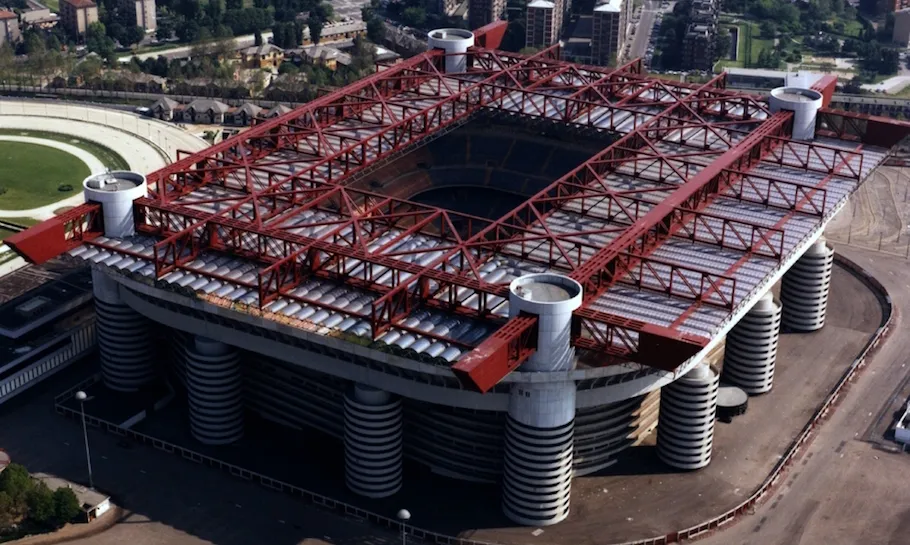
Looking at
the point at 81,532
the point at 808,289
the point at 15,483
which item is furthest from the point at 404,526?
the point at 808,289

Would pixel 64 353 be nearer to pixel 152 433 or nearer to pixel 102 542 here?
pixel 152 433

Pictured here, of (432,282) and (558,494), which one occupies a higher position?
(432,282)

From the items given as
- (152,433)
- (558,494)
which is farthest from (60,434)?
(558,494)

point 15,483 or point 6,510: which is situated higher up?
point 15,483

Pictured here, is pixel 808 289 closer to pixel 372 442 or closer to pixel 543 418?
pixel 543 418

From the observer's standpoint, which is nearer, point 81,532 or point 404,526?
point 404,526

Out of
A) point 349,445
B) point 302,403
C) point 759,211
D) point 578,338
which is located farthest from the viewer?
point 759,211

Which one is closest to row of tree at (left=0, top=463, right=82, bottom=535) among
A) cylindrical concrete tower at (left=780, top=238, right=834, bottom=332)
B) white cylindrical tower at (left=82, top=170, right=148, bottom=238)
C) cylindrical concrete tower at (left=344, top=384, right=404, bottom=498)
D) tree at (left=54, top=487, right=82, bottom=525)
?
tree at (left=54, top=487, right=82, bottom=525)
